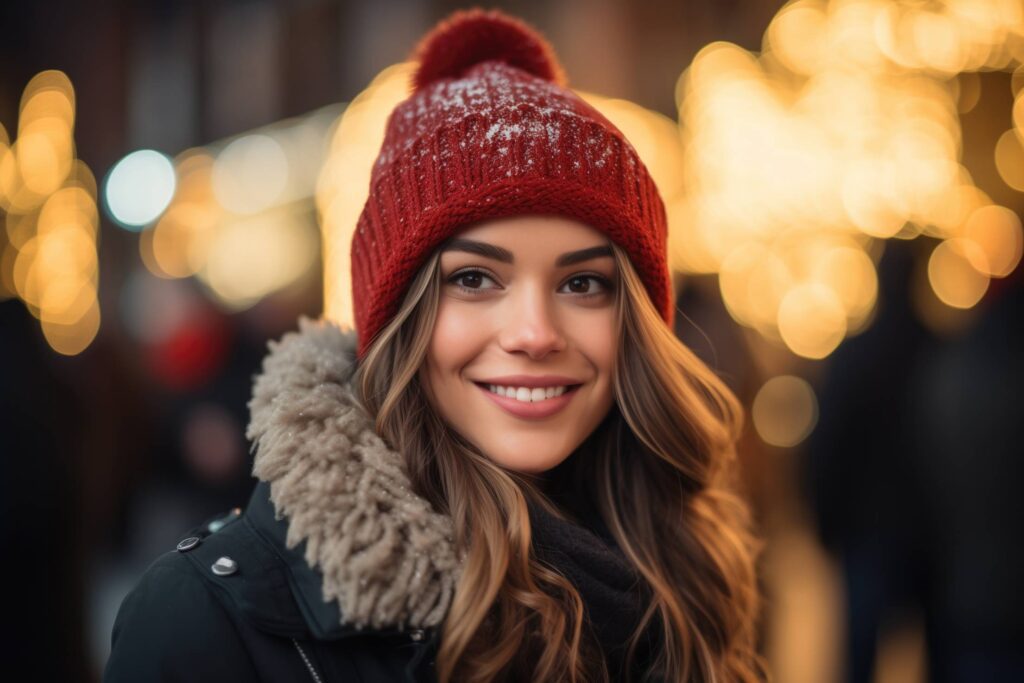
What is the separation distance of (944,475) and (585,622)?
1.97m

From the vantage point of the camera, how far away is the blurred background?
307cm

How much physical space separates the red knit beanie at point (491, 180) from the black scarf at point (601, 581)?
0.51m

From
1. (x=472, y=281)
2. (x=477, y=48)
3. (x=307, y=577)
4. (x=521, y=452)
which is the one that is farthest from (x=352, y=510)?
(x=477, y=48)

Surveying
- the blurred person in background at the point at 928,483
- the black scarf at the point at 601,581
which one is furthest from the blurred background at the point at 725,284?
the black scarf at the point at 601,581

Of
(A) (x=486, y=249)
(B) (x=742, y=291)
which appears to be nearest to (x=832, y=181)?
(B) (x=742, y=291)

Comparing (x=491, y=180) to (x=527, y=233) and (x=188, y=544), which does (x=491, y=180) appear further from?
(x=188, y=544)

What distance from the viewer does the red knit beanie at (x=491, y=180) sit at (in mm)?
1552

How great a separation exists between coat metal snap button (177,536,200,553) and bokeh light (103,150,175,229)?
538 centimetres

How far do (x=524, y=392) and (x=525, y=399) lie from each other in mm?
14

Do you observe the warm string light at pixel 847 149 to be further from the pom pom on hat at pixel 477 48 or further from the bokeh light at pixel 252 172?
the bokeh light at pixel 252 172

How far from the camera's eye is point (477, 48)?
2.00 meters

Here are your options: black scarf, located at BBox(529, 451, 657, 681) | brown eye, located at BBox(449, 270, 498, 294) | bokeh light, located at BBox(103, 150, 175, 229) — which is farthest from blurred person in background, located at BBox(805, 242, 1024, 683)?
bokeh light, located at BBox(103, 150, 175, 229)

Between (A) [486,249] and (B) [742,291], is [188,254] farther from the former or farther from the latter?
(A) [486,249]

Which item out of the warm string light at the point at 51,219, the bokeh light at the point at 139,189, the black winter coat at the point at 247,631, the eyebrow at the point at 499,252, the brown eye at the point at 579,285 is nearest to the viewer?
the black winter coat at the point at 247,631
